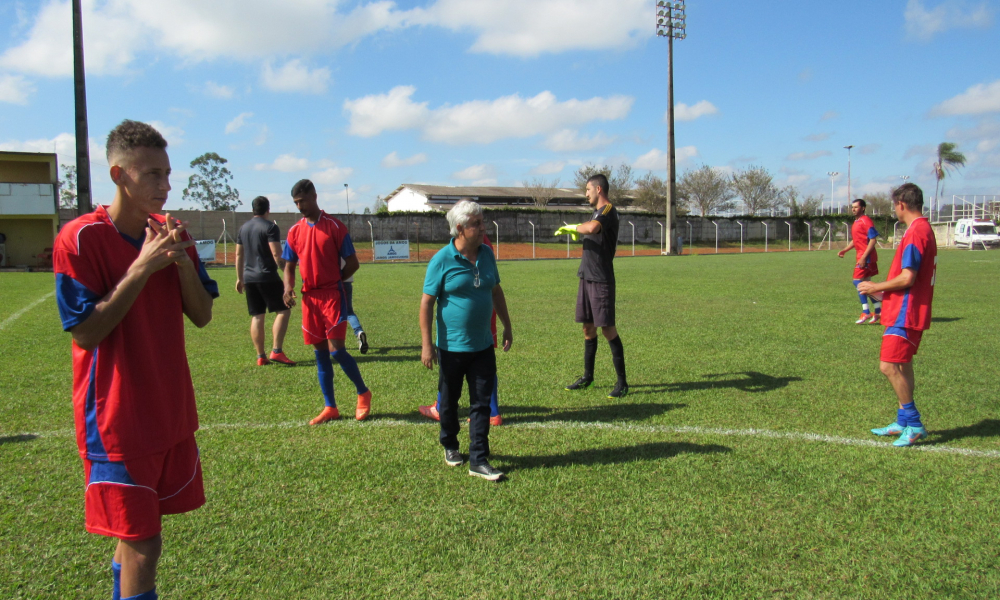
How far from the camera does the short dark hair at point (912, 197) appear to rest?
4.64 meters

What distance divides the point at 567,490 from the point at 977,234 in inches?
2003

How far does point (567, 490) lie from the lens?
3812 millimetres

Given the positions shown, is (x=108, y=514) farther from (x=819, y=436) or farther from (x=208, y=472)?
(x=819, y=436)

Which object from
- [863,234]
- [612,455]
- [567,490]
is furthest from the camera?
[863,234]

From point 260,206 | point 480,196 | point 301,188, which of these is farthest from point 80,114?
point 480,196

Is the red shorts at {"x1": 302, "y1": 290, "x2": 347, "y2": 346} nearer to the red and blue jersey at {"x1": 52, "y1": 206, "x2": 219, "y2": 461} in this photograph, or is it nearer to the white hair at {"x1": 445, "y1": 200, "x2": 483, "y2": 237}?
the white hair at {"x1": 445, "y1": 200, "x2": 483, "y2": 237}

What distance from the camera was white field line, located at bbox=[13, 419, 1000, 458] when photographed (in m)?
4.45

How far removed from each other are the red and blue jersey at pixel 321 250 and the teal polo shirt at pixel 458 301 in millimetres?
1507

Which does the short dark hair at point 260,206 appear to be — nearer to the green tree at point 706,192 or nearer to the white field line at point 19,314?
the white field line at point 19,314

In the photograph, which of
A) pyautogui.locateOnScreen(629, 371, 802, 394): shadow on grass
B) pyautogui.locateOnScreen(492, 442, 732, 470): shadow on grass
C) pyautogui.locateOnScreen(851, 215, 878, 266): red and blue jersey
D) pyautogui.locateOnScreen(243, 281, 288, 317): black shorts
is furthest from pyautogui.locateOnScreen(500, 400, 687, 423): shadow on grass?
pyautogui.locateOnScreen(851, 215, 878, 266): red and blue jersey

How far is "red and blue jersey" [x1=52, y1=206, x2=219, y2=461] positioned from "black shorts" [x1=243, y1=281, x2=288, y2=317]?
5.71 meters

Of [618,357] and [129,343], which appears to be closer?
[129,343]

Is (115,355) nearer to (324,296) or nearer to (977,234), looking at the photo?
(324,296)

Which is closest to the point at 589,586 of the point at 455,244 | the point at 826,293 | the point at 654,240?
the point at 455,244
